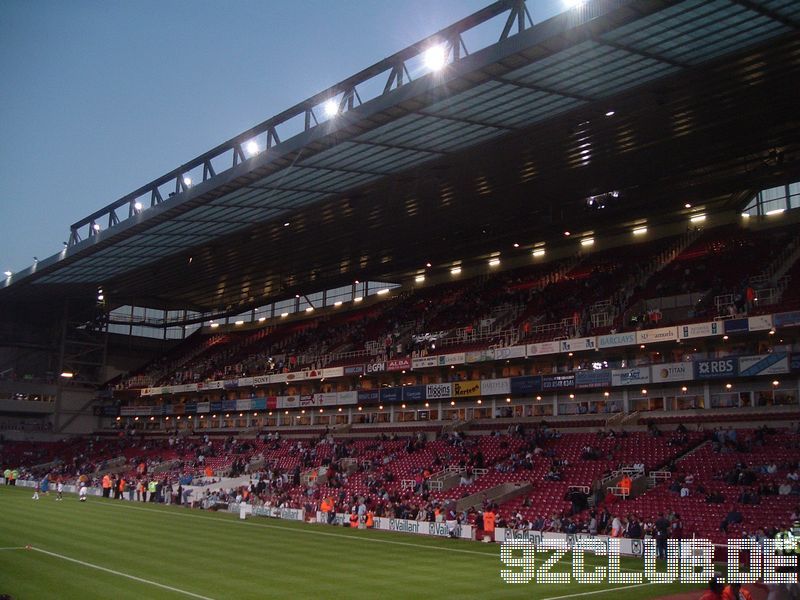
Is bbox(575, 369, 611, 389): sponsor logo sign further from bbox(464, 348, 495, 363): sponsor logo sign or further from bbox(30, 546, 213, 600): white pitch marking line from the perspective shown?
bbox(30, 546, 213, 600): white pitch marking line

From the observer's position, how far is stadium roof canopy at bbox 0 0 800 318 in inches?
1011

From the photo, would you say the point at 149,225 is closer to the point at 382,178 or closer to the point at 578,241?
the point at 382,178

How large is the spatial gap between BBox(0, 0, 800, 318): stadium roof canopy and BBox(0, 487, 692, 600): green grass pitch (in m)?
15.8

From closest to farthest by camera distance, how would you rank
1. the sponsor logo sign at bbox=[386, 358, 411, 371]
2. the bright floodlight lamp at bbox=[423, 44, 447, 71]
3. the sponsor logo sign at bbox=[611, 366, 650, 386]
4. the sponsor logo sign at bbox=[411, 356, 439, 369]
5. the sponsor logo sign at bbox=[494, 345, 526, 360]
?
the bright floodlight lamp at bbox=[423, 44, 447, 71]
the sponsor logo sign at bbox=[611, 366, 650, 386]
the sponsor logo sign at bbox=[494, 345, 526, 360]
the sponsor logo sign at bbox=[411, 356, 439, 369]
the sponsor logo sign at bbox=[386, 358, 411, 371]

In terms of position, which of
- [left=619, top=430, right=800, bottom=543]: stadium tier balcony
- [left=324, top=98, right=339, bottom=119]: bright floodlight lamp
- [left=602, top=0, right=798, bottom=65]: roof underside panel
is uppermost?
[left=324, top=98, right=339, bottom=119]: bright floodlight lamp

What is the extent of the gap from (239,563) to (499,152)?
21.5 meters

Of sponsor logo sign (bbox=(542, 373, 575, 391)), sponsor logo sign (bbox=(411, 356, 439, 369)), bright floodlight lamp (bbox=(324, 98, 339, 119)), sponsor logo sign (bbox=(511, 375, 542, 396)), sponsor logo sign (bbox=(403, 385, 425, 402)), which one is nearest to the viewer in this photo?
bright floodlight lamp (bbox=(324, 98, 339, 119))

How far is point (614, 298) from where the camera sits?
48469mm

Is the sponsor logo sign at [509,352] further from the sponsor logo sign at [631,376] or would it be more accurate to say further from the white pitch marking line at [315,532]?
the white pitch marking line at [315,532]

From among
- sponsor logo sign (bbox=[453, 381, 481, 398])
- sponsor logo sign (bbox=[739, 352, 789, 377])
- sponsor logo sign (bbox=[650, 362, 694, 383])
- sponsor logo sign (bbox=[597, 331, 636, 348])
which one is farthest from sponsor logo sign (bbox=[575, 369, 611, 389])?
sponsor logo sign (bbox=[453, 381, 481, 398])

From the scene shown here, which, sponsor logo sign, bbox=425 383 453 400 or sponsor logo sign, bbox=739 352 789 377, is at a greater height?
sponsor logo sign, bbox=739 352 789 377

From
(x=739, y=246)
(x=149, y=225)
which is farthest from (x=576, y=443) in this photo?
(x=149, y=225)

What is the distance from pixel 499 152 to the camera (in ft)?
120

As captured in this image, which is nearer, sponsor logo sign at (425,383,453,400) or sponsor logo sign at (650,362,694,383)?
sponsor logo sign at (650,362,694,383)
